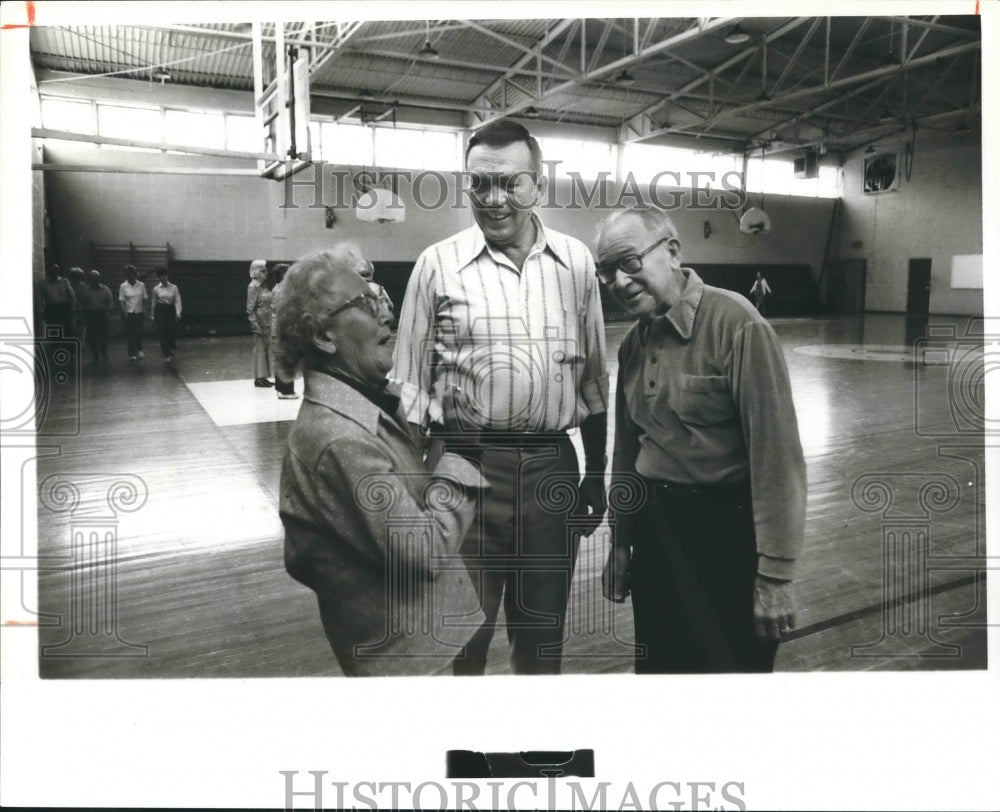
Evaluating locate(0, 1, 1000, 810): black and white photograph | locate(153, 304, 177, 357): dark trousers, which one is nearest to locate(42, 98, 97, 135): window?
locate(0, 1, 1000, 810): black and white photograph

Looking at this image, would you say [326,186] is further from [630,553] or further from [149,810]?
[149,810]

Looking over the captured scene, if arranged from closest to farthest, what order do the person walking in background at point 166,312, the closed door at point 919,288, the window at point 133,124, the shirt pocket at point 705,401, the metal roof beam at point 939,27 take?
the metal roof beam at point 939,27 → the shirt pocket at point 705,401 → the closed door at point 919,288 → the person walking in background at point 166,312 → the window at point 133,124

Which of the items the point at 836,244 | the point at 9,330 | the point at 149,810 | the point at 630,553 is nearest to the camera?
the point at 149,810

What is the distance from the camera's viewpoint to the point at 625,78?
79.9 inches

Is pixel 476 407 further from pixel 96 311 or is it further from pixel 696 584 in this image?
pixel 96 311

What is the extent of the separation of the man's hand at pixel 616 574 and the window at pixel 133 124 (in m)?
1.98

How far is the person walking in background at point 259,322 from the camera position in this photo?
1.84m

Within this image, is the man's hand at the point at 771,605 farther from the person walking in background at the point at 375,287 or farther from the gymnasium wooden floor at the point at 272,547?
the person walking in background at the point at 375,287

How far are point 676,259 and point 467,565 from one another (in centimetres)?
104

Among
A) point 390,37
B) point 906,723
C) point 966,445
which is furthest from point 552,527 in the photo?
point 390,37

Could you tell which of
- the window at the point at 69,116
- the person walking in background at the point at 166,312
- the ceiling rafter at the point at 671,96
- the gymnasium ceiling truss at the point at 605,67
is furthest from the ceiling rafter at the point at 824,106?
the window at the point at 69,116

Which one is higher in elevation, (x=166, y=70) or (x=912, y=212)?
(x=166, y=70)

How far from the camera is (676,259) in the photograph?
1.86m

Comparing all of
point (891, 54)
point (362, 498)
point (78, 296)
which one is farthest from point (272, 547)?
point (891, 54)
